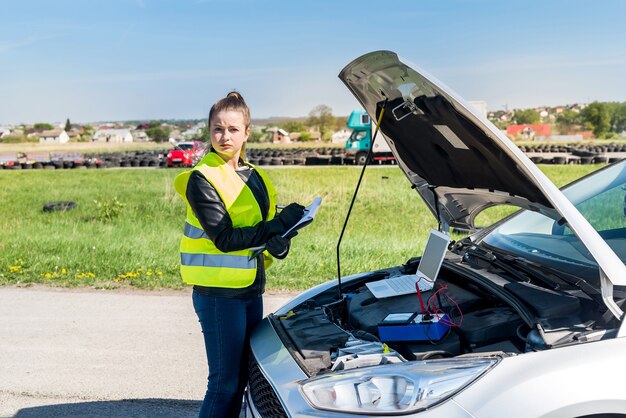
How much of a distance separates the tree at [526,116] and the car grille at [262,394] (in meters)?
112

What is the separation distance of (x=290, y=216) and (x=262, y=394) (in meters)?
0.84

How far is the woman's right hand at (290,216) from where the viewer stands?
3.13 metres

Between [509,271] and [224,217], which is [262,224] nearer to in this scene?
[224,217]

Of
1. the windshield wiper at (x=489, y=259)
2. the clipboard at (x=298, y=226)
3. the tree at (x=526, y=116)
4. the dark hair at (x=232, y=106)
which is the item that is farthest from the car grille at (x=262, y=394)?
the tree at (x=526, y=116)

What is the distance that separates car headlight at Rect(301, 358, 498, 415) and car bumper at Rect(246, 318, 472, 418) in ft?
0.12

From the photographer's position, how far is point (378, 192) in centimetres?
1750

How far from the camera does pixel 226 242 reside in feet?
9.81

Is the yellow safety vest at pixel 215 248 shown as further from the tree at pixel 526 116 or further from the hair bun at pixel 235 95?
the tree at pixel 526 116

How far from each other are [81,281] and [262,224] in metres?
5.11

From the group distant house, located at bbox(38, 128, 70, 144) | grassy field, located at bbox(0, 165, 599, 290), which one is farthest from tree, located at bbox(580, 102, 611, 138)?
distant house, located at bbox(38, 128, 70, 144)

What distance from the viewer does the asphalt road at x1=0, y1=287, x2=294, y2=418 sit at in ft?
14.0

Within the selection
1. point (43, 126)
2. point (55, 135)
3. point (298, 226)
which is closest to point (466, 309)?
point (298, 226)

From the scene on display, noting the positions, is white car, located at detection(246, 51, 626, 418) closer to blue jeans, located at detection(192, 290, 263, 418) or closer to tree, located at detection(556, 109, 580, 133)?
blue jeans, located at detection(192, 290, 263, 418)

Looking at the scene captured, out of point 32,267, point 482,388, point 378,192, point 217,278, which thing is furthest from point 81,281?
point 378,192
